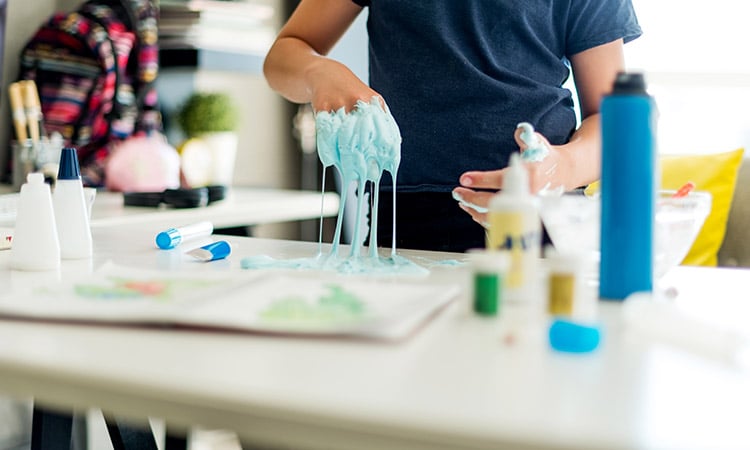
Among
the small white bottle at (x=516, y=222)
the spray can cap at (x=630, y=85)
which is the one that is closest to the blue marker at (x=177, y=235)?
the small white bottle at (x=516, y=222)

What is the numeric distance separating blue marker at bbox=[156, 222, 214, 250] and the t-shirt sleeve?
0.70m

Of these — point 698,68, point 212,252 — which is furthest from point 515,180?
point 698,68

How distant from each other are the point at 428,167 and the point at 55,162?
118 centimetres

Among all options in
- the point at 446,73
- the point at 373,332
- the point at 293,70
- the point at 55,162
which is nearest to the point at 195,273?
the point at 373,332

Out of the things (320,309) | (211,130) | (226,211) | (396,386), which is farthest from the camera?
(211,130)

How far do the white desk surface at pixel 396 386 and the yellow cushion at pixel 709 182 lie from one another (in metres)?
1.45

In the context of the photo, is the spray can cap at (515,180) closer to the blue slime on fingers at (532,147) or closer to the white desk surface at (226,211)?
the blue slime on fingers at (532,147)

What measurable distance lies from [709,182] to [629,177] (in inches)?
58.2

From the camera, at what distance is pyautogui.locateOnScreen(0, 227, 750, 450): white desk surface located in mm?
547

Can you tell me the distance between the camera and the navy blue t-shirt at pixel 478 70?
143cm

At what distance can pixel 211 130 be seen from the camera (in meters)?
2.78

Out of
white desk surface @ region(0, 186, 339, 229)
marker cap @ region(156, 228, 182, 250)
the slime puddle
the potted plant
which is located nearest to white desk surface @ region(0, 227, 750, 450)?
the slime puddle

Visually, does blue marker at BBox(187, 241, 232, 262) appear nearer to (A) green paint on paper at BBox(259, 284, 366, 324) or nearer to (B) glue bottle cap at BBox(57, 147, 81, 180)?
(B) glue bottle cap at BBox(57, 147, 81, 180)

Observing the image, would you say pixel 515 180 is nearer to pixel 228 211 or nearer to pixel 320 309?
pixel 320 309
